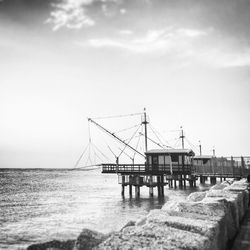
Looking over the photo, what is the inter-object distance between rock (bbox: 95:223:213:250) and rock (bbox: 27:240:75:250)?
4.84 m

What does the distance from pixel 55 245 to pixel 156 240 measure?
527cm

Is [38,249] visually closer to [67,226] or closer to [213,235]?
[213,235]

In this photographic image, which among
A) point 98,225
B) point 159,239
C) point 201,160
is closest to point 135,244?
point 159,239

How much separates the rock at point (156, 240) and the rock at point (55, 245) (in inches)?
191

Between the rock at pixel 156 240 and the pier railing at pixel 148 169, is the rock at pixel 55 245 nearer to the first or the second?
the rock at pixel 156 240

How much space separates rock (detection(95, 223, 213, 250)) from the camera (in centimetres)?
205

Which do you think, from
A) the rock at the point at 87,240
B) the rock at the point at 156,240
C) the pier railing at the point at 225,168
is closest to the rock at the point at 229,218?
the rock at the point at 156,240

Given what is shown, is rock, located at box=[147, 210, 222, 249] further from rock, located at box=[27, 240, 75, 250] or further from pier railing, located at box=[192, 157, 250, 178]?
pier railing, located at box=[192, 157, 250, 178]

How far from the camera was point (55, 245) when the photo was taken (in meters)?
6.50

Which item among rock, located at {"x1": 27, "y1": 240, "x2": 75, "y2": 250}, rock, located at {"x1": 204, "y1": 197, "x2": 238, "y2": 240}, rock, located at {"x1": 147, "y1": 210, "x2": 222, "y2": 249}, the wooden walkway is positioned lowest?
rock, located at {"x1": 27, "y1": 240, "x2": 75, "y2": 250}

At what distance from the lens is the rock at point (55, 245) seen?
21.0 ft

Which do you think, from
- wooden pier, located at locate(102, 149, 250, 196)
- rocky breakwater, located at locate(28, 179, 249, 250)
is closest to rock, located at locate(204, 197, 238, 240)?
rocky breakwater, located at locate(28, 179, 249, 250)

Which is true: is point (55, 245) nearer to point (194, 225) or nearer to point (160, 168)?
point (194, 225)

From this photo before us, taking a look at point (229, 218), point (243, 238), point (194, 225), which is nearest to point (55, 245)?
point (229, 218)
